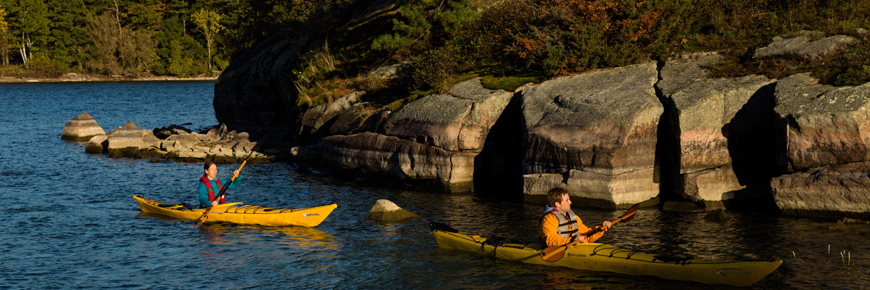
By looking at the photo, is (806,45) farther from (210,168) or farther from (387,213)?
(210,168)

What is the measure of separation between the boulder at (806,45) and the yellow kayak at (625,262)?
9.28 m

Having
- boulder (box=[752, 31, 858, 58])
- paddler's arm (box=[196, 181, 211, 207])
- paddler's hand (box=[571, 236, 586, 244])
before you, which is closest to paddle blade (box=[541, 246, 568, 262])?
paddler's hand (box=[571, 236, 586, 244])

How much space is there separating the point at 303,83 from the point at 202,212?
1285 cm

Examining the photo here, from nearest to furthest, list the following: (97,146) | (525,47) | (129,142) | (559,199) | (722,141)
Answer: (559,199)
(722,141)
(525,47)
(129,142)
(97,146)

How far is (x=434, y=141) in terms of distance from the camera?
19.7 m

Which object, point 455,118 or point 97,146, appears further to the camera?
point 97,146

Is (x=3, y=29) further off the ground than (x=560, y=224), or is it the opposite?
(x=3, y=29)

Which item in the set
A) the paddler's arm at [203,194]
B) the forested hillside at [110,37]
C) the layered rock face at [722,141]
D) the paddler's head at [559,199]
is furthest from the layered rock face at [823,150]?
the forested hillside at [110,37]

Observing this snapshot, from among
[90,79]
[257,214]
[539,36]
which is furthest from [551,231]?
[90,79]

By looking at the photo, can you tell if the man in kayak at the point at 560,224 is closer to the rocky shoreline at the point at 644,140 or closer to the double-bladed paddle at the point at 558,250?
the double-bladed paddle at the point at 558,250

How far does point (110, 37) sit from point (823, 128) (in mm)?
106313

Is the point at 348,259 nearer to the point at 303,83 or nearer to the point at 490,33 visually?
the point at 490,33

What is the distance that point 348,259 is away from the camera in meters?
13.2

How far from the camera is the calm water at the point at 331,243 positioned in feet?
38.6
